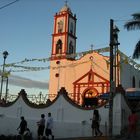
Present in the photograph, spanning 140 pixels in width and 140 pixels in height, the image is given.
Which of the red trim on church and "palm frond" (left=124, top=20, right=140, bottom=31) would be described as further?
the red trim on church

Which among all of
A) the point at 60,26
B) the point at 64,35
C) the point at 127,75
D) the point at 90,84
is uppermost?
the point at 60,26

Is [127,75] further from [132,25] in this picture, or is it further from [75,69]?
[132,25]

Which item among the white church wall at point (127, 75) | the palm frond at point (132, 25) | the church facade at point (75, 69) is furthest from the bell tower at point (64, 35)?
the palm frond at point (132, 25)

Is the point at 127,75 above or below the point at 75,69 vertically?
below

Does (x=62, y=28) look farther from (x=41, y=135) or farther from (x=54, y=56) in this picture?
(x=41, y=135)

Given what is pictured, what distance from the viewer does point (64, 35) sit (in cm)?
4988

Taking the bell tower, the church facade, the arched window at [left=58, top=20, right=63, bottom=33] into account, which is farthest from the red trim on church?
the arched window at [left=58, top=20, right=63, bottom=33]

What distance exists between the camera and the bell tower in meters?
49.1

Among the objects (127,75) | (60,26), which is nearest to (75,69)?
(127,75)

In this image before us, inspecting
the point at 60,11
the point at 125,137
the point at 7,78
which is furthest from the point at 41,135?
the point at 60,11

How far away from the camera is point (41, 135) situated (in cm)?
1886

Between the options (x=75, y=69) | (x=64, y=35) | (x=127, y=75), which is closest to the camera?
(x=127, y=75)

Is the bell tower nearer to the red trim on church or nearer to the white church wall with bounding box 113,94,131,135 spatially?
the red trim on church

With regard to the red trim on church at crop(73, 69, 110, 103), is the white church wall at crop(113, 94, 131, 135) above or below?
below
